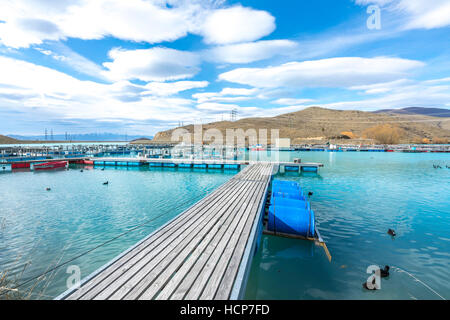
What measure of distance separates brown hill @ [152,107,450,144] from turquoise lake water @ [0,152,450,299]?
109781 mm

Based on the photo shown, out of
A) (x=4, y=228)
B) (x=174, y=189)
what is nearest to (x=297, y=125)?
(x=174, y=189)

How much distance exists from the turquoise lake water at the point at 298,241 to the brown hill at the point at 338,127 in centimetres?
10978

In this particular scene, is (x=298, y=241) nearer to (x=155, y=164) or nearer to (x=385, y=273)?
(x=385, y=273)

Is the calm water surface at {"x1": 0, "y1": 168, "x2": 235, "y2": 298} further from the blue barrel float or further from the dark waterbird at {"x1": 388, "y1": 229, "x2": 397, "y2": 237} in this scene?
the dark waterbird at {"x1": 388, "y1": 229, "x2": 397, "y2": 237}

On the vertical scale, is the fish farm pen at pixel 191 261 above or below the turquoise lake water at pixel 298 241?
above

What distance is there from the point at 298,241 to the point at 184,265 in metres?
6.58

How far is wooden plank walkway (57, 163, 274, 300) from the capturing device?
418 centimetres

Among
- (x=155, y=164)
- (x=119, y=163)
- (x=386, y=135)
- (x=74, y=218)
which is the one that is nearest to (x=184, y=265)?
(x=74, y=218)

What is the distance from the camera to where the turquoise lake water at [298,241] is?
695 cm

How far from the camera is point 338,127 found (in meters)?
157

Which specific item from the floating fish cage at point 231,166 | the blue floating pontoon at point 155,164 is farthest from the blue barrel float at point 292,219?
the blue floating pontoon at point 155,164

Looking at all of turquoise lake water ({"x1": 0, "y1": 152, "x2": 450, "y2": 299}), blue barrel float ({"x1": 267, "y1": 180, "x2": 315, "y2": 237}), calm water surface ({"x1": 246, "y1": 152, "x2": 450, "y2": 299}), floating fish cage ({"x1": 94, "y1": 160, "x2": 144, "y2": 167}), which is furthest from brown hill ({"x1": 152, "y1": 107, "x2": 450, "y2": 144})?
blue barrel float ({"x1": 267, "y1": 180, "x2": 315, "y2": 237})

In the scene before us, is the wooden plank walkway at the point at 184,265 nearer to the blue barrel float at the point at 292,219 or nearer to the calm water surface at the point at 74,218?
the blue barrel float at the point at 292,219
